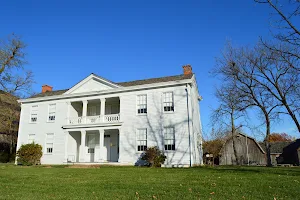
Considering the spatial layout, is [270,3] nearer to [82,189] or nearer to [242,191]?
[242,191]

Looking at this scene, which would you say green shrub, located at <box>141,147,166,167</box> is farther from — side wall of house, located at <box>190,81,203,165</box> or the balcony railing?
the balcony railing

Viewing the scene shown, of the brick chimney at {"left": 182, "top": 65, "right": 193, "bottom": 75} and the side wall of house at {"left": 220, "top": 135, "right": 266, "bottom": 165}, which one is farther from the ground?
the brick chimney at {"left": 182, "top": 65, "right": 193, "bottom": 75}

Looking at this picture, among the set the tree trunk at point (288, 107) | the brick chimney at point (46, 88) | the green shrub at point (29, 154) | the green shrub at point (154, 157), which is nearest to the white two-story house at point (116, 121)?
the green shrub at point (154, 157)

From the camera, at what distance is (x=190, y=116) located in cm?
1952

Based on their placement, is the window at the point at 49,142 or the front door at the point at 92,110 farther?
the front door at the point at 92,110

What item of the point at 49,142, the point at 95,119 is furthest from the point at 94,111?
the point at 49,142

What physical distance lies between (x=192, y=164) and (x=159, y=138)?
134 inches

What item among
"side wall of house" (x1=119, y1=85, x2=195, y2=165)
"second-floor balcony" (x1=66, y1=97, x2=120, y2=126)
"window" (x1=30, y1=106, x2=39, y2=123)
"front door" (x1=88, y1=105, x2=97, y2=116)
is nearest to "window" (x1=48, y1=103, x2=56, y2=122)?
"window" (x1=30, y1=106, x2=39, y2=123)

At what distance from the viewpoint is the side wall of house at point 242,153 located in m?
33.4

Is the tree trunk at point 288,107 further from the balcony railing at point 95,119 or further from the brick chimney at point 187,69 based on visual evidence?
the balcony railing at point 95,119

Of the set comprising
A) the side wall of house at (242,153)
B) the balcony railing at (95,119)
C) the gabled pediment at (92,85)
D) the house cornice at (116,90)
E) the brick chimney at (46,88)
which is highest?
the brick chimney at (46,88)

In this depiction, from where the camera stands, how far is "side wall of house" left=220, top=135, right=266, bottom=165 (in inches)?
1315

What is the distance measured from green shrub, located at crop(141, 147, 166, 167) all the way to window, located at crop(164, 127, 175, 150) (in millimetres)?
1042

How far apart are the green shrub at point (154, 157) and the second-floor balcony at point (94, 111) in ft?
15.1
